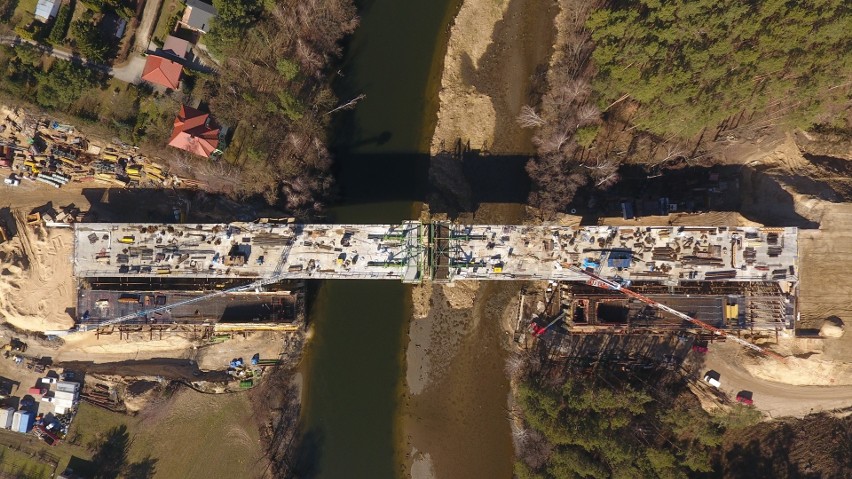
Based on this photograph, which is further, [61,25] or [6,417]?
[6,417]

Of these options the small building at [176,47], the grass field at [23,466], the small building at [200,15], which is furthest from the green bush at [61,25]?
the grass field at [23,466]

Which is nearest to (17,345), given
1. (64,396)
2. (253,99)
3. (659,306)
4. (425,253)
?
(64,396)

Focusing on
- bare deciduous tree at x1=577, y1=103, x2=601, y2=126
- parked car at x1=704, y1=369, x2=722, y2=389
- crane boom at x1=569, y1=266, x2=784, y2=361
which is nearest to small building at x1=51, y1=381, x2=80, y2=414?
crane boom at x1=569, y1=266, x2=784, y2=361

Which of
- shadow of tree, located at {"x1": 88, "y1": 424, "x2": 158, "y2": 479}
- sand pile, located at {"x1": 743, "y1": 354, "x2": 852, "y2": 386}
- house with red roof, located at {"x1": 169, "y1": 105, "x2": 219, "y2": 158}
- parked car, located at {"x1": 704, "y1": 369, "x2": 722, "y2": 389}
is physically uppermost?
house with red roof, located at {"x1": 169, "y1": 105, "x2": 219, "y2": 158}

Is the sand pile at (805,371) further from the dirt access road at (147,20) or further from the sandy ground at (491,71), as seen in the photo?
the dirt access road at (147,20)

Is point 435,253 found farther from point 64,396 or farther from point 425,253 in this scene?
point 64,396

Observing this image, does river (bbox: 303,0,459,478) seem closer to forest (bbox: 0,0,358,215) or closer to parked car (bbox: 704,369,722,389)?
forest (bbox: 0,0,358,215)

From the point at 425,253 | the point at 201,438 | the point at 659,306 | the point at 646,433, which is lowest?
the point at 201,438
